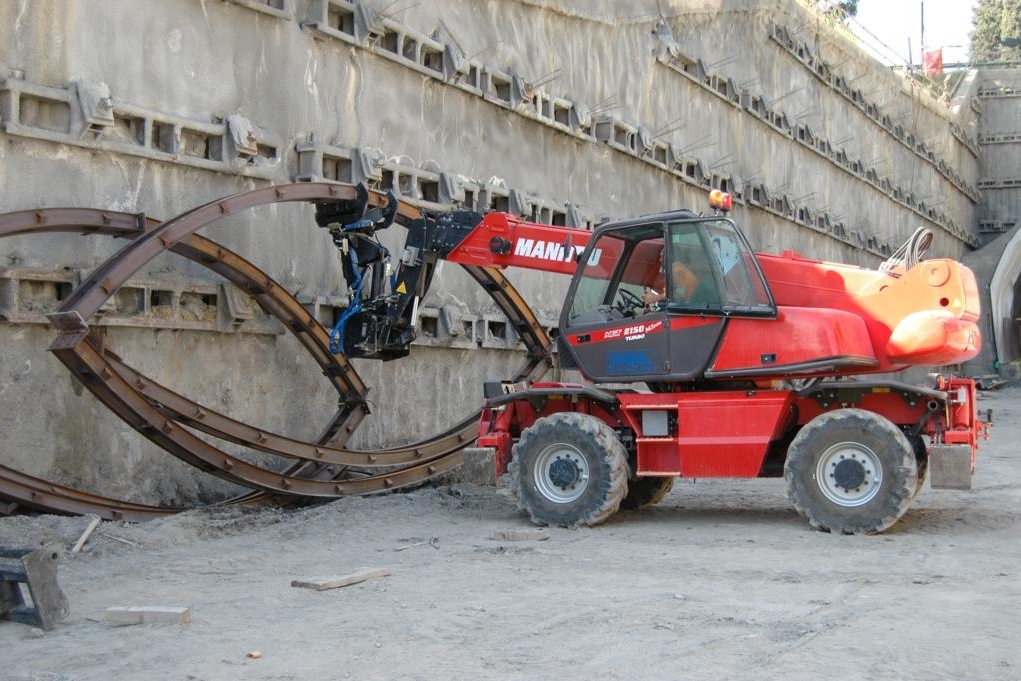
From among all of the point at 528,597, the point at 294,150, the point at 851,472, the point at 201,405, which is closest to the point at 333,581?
the point at 528,597

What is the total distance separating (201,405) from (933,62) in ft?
148

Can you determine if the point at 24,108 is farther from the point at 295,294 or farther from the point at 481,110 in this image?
the point at 481,110

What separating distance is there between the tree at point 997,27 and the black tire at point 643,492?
59.6 metres

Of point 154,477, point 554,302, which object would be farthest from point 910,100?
point 154,477

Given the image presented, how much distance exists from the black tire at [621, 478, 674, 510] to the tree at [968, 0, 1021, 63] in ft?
196

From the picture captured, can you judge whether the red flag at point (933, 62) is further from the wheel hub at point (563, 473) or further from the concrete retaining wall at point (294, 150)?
the wheel hub at point (563, 473)

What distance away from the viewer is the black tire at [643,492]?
35.9 feet

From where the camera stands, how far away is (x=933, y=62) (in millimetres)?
49125

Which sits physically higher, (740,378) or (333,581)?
(740,378)

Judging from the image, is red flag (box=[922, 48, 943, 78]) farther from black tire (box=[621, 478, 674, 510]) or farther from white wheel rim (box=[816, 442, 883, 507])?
white wheel rim (box=[816, 442, 883, 507])

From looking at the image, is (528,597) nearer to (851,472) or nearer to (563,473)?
(563,473)

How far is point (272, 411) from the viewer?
11.6m

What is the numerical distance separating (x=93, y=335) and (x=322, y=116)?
12.5ft

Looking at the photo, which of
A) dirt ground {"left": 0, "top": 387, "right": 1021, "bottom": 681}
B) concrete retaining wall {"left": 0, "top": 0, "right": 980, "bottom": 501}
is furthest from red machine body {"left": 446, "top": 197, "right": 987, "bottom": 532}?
concrete retaining wall {"left": 0, "top": 0, "right": 980, "bottom": 501}
